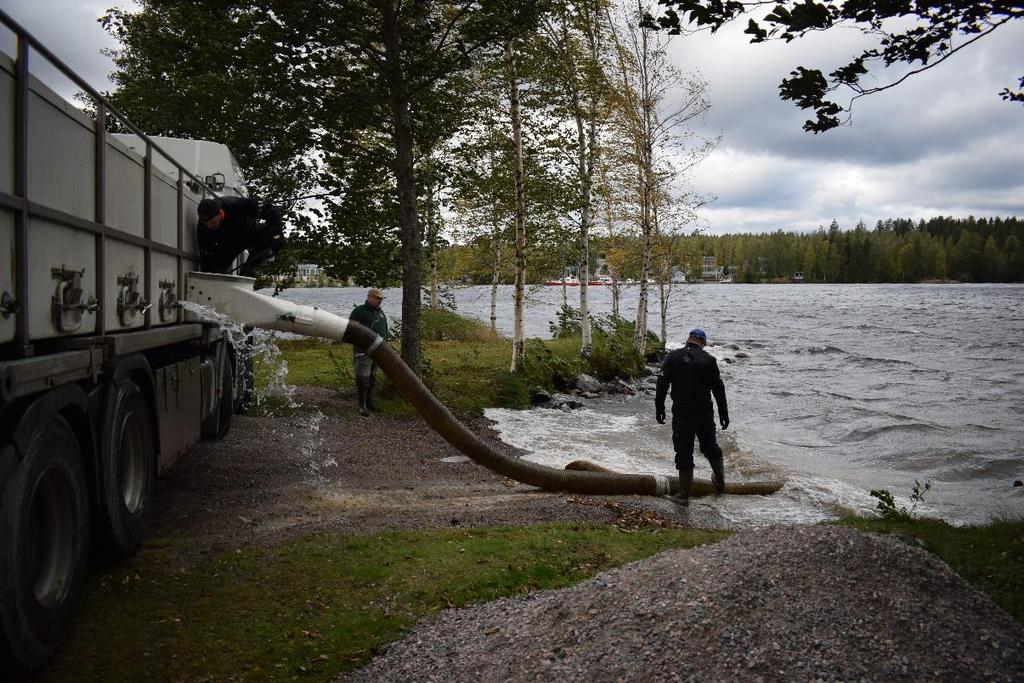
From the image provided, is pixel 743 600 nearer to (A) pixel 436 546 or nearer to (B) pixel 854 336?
(A) pixel 436 546

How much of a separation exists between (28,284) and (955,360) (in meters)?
38.3

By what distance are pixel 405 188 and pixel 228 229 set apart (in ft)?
24.1

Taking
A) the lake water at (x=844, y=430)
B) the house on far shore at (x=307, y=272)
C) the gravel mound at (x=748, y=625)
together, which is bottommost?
the lake water at (x=844, y=430)

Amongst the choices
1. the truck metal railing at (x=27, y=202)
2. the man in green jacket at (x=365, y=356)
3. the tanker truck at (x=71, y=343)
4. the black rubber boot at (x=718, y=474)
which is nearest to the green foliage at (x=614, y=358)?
the man in green jacket at (x=365, y=356)

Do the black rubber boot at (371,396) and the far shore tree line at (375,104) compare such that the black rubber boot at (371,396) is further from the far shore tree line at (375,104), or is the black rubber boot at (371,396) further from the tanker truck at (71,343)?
the tanker truck at (71,343)

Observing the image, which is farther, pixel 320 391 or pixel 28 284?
pixel 320 391

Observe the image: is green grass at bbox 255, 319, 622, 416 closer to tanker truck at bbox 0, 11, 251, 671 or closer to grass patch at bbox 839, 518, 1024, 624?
tanker truck at bbox 0, 11, 251, 671

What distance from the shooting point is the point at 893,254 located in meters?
145

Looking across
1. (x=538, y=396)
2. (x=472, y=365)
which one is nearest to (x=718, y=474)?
(x=538, y=396)

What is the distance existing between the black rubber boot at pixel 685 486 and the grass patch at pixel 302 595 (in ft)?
8.78

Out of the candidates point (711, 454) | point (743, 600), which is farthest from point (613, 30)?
point (743, 600)

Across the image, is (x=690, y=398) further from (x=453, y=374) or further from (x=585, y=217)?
(x=585, y=217)

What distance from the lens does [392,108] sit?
1603cm

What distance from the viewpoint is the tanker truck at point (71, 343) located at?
3.99m
